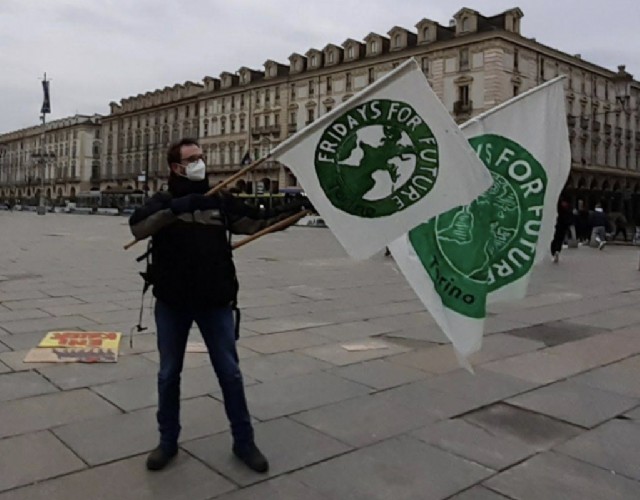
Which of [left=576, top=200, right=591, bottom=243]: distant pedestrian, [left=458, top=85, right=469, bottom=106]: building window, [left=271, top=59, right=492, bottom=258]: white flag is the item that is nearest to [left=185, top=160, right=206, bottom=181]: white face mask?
[left=271, top=59, right=492, bottom=258]: white flag

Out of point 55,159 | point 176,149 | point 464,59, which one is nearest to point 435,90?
point 464,59

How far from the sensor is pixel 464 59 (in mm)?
57281

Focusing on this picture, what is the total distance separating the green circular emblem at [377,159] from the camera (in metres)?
3.33

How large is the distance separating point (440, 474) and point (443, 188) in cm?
145

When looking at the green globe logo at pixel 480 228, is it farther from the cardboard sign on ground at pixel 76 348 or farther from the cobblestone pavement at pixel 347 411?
the cardboard sign on ground at pixel 76 348

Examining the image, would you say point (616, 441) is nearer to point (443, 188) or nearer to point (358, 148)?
point (443, 188)

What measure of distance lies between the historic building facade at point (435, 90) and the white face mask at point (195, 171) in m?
34.5

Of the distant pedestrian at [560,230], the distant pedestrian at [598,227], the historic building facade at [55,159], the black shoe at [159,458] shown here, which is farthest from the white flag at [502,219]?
the historic building facade at [55,159]

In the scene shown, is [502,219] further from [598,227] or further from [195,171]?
[598,227]

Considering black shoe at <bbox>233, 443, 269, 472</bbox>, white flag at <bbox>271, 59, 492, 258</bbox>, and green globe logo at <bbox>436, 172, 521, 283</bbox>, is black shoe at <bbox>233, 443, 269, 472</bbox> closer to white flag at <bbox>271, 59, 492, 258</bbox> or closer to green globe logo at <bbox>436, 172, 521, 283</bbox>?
white flag at <bbox>271, 59, 492, 258</bbox>

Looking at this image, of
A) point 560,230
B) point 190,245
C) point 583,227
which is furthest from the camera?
point 583,227

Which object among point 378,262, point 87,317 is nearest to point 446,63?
point 378,262

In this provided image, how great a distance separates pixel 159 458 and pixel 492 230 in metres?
2.26

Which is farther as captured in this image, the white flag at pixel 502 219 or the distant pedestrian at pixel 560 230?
the distant pedestrian at pixel 560 230
